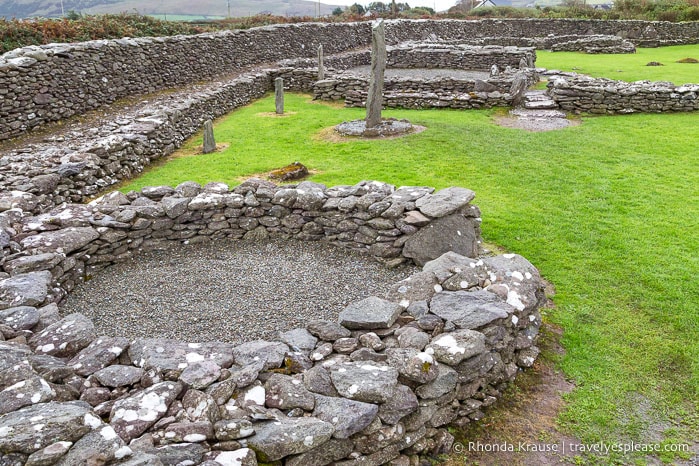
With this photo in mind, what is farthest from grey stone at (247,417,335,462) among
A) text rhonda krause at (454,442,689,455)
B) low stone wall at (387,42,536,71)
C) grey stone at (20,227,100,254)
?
low stone wall at (387,42,536,71)

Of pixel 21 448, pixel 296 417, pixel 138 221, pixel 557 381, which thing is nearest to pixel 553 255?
pixel 557 381

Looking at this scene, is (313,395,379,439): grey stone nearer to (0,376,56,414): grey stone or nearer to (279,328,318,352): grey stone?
(279,328,318,352): grey stone

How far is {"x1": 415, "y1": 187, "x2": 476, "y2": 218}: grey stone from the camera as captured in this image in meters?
8.77

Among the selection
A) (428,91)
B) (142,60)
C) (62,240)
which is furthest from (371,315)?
(142,60)

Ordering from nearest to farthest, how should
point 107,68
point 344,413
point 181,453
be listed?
point 181,453 → point 344,413 → point 107,68

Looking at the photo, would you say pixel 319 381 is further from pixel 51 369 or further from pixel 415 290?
pixel 51 369

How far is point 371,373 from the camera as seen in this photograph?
197 inches

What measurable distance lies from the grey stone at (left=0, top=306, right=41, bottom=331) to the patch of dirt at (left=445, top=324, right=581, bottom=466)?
196 inches

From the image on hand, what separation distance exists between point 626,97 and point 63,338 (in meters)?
20.4

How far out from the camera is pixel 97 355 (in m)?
5.21

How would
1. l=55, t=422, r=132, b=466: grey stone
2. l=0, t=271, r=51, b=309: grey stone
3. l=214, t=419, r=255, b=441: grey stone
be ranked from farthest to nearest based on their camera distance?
1. l=0, t=271, r=51, b=309: grey stone
2. l=214, t=419, r=255, b=441: grey stone
3. l=55, t=422, r=132, b=466: grey stone

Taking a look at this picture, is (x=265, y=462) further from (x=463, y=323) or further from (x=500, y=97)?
(x=500, y=97)

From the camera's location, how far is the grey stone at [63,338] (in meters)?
5.47

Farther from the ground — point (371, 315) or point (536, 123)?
point (536, 123)
